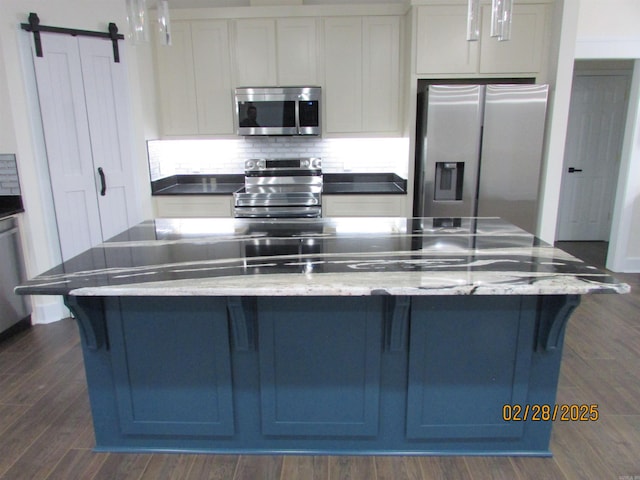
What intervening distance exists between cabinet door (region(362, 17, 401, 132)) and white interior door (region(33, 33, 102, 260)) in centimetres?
237

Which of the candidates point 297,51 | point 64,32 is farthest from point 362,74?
point 64,32

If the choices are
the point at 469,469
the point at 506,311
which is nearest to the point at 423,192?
the point at 506,311

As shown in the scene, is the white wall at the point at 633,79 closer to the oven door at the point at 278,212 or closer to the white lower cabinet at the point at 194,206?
the oven door at the point at 278,212

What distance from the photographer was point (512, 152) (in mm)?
3715

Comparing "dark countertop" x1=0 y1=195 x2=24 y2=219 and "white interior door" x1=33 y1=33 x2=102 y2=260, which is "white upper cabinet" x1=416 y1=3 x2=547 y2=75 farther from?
"dark countertop" x1=0 y1=195 x2=24 y2=219

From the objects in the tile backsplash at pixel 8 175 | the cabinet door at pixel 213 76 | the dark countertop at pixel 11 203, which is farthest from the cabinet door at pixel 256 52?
the dark countertop at pixel 11 203

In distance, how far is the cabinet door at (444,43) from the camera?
3.69 metres

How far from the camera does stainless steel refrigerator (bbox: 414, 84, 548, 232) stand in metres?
3.61

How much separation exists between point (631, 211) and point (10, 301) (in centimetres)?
542

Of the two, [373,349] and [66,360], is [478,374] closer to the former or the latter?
[373,349]

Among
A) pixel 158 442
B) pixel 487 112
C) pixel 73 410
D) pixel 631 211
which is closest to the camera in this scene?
pixel 158 442

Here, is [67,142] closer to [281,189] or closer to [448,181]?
[281,189]

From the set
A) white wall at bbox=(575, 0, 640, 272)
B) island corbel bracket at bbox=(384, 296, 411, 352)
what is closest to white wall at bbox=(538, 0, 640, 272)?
white wall at bbox=(575, 0, 640, 272)

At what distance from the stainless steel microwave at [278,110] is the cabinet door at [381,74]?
49cm
